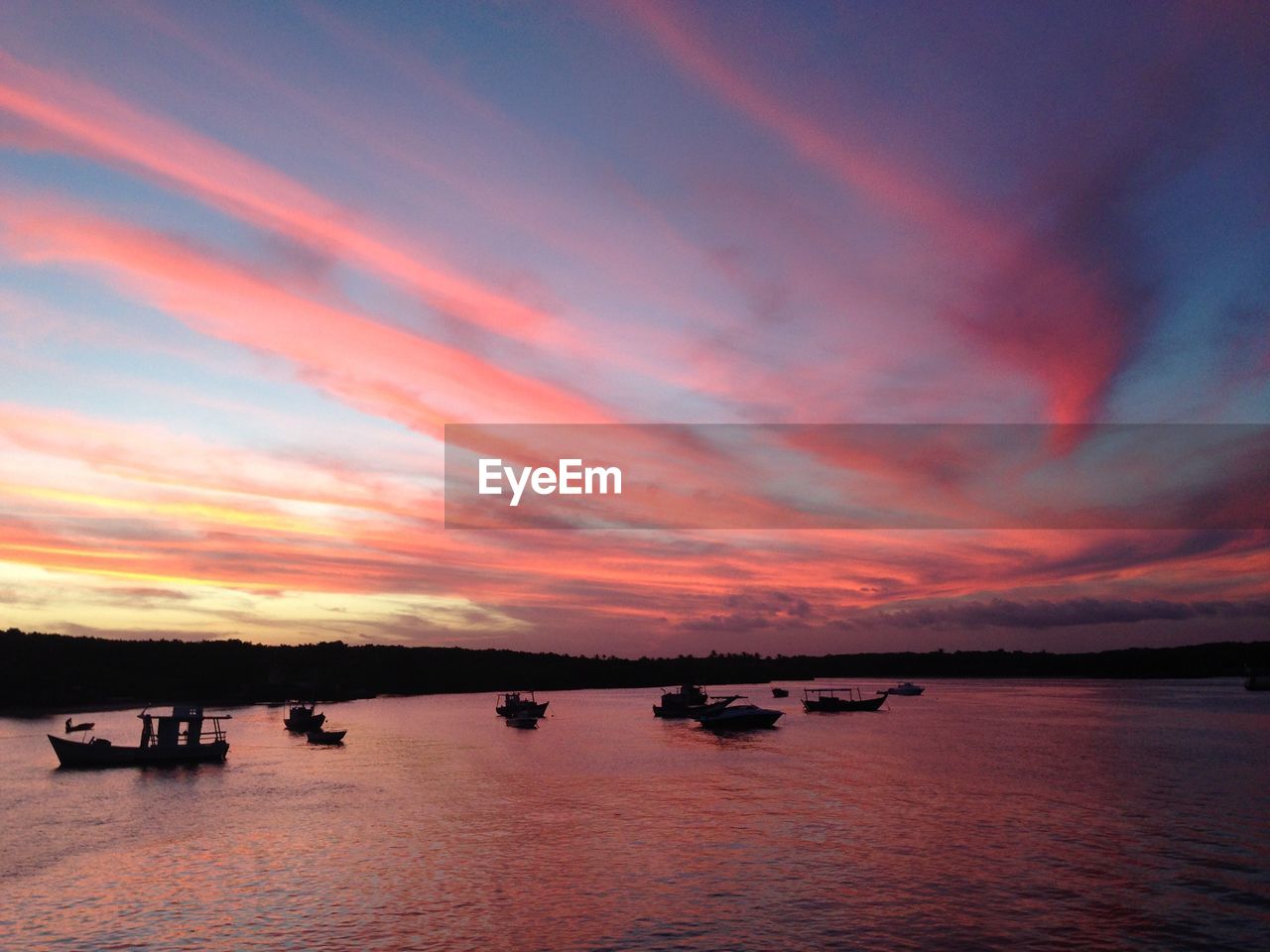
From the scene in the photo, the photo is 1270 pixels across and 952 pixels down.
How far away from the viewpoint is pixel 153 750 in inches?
3174

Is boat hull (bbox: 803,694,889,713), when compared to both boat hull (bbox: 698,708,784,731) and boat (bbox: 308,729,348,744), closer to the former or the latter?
boat hull (bbox: 698,708,784,731)

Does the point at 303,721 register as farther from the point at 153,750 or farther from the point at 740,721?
the point at 740,721

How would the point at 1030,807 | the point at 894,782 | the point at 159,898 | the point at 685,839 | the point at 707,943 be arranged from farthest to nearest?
the point at 894,782, the point at 1030,807, the point at 685,839, the point at 159,898, the point at 707,943

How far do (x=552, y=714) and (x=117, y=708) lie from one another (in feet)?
277

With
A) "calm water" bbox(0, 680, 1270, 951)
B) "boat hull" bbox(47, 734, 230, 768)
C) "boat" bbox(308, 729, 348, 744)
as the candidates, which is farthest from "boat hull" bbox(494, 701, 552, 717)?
"boat hull" bbox(47, 734, 230, 768)

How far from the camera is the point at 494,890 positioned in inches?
1467

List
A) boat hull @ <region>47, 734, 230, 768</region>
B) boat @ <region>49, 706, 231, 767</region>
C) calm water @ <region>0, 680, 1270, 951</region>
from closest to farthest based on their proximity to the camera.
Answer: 1. calm water @ <region>0, 680, 1270, 951</region>
2. boat hull @ <region>47, 734, 230, 768</region>
3. boat @ <region>49, 706, 231, 767</region>

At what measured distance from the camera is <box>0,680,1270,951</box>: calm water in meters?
31.6

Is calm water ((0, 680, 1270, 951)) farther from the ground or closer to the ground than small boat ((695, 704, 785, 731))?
closer to the ground

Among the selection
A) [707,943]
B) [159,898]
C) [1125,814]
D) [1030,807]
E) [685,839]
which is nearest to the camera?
[707,943]

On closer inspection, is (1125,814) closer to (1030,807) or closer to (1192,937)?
(1030,807)

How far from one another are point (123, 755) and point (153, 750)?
252 centimetres

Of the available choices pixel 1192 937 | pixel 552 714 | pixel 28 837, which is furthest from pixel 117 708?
pixel 1192 937

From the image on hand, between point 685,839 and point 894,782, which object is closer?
point 685,839
